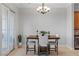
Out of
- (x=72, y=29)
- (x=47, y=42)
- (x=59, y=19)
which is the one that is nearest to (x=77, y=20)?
(x=72, y=29)

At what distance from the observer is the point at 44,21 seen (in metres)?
7.27

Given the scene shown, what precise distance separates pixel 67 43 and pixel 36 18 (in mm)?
1764

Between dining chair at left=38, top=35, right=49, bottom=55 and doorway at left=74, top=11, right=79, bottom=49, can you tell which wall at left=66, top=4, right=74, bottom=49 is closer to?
doorway at left=74, top=11, right=79, bottom=49

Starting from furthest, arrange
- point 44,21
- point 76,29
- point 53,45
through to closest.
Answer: point 44,21 → point 76,29 → point 53,45

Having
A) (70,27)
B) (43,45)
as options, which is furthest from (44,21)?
(43,45)

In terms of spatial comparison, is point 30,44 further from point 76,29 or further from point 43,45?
point 76,29

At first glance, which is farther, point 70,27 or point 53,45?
point 70,27

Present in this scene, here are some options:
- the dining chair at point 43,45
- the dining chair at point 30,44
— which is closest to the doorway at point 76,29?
the dining chair at point 43,45

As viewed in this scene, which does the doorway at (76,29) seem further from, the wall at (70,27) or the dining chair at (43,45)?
the dining chair at (43,45)

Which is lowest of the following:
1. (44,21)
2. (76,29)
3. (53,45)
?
(53,45)

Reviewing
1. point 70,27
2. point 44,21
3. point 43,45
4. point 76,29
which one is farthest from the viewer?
point 44,21

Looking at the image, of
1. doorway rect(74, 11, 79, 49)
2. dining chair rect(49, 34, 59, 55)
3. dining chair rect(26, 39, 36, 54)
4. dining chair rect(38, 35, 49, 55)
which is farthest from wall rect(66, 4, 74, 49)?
dining chair rect(26, 39, 36, 54)

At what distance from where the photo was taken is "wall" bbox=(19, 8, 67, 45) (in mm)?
7105

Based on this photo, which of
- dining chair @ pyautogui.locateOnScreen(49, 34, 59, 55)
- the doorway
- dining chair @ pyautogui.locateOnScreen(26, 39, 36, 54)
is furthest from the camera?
the doorway
